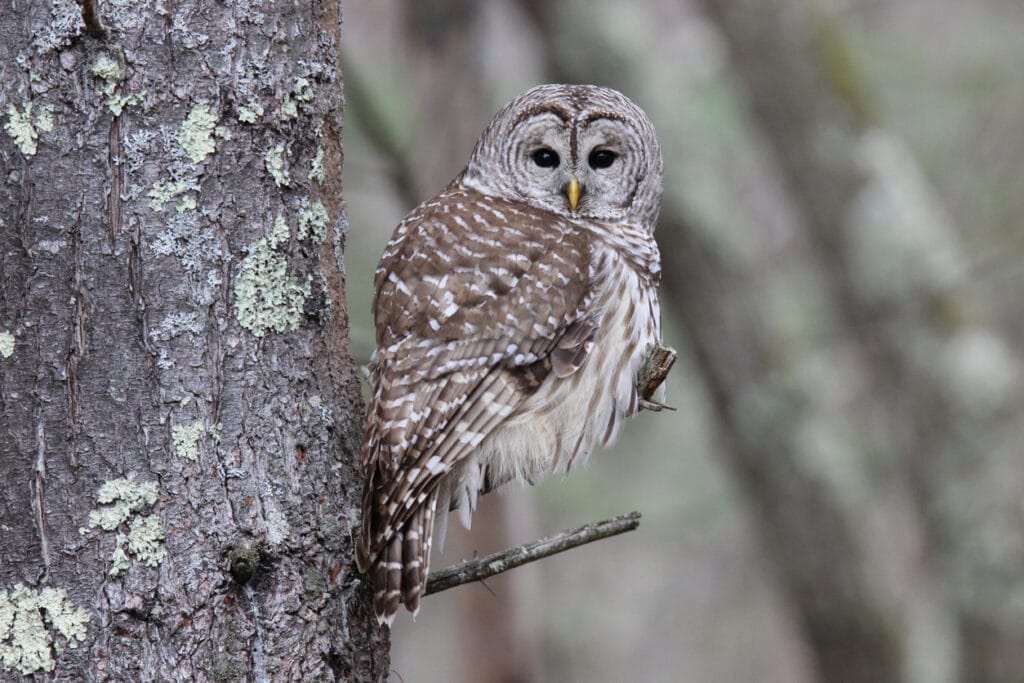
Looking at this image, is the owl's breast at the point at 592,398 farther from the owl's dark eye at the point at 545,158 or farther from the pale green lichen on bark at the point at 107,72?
the pale green lichen on bark at the point at 107,72

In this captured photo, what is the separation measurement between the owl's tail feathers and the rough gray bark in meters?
0.05

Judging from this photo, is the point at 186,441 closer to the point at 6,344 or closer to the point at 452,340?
the point at 6,344

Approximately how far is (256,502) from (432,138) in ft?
11.6

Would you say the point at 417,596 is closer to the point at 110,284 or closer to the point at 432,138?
the point at 110,284

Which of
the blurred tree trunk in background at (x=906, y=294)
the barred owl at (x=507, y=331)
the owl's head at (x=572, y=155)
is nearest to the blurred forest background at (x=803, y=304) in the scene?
the blurred tree trunk in background at (x=906, y=294)

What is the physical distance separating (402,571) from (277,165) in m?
0.83

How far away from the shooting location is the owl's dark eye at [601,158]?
3451mm

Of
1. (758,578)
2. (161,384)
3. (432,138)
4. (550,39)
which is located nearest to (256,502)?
(161,384)

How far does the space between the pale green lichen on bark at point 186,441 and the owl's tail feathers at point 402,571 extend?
425mm

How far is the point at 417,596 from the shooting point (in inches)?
92.0

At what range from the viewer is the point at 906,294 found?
5984mm

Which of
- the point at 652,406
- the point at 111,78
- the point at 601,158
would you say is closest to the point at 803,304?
the point at 601,158

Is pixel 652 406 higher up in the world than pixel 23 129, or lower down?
lower down

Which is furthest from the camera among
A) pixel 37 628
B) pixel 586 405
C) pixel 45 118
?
pixel 586 405
